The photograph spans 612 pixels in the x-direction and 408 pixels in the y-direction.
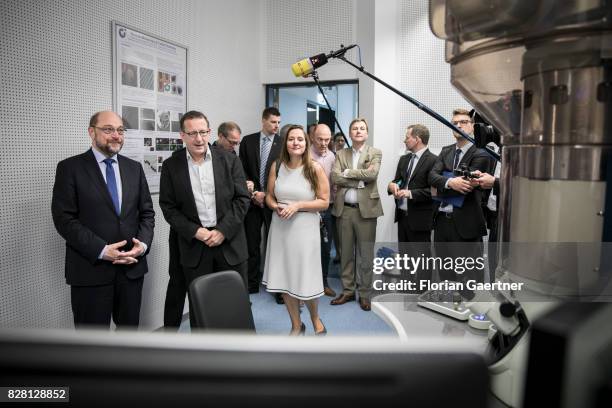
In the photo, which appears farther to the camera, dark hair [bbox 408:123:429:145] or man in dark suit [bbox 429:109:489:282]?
dark hair [bbox 408:123:429:145]

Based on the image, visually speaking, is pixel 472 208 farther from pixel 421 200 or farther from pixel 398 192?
pixel 398 192

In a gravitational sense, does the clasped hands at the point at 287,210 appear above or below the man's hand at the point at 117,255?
above

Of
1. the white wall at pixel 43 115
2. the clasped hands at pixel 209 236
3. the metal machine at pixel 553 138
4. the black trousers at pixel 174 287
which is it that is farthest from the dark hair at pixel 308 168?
the metal machine at pixel 553 138

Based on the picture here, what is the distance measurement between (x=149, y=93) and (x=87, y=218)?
4.58ft

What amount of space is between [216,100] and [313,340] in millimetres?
4404

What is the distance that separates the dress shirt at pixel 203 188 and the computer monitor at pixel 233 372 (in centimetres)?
268

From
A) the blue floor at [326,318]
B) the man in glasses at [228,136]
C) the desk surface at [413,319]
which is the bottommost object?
the blue floor at [326,318]

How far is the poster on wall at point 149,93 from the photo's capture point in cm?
A: 333

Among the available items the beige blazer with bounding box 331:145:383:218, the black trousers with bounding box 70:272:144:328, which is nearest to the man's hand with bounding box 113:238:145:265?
the black trousers with bounding box 70:272:144:328

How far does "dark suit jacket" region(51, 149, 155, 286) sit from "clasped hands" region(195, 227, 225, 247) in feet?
1.38

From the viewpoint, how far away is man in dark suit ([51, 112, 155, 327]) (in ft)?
8.29

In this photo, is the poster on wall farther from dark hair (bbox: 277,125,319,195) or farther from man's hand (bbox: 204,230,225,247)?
dark hair (bbox: 277,125,319,195)

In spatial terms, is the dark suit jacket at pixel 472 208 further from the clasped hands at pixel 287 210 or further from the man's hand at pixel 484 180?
the clasped hands at pixel 287 210

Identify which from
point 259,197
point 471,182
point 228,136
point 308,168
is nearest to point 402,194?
point 471,182
